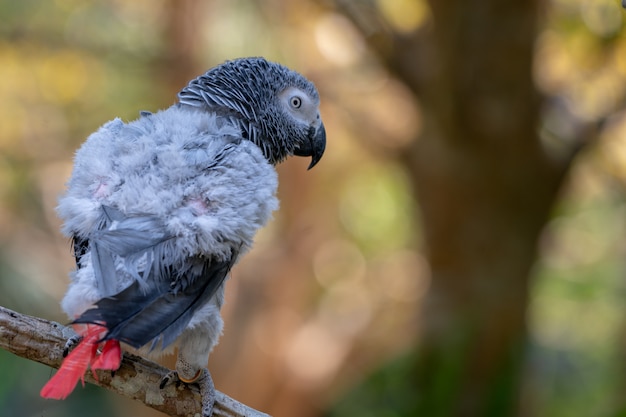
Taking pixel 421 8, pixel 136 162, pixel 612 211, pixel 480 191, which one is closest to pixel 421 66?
pixel 421 8

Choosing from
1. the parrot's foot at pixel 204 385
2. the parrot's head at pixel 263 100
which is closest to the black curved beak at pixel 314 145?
the parrot's head at pixel 263 100

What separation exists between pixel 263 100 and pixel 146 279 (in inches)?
24.0

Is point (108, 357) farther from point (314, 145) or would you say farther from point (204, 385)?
point (314, 145)

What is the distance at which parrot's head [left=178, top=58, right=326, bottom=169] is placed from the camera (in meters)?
1.63

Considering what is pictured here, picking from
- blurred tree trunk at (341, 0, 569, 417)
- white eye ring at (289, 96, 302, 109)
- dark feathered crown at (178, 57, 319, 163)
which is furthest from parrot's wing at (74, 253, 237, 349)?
blurred tree trunk at (341, 0, 569, 417)

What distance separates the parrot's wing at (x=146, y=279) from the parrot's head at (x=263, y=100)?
1.38 ft

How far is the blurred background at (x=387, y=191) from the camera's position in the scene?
3441 mm

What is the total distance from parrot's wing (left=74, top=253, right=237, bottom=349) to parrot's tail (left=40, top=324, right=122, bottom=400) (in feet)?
0.15

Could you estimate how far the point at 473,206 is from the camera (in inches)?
139

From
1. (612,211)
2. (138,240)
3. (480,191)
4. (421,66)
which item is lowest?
(138,240)

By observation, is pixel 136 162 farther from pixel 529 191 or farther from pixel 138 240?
pixel 529 191

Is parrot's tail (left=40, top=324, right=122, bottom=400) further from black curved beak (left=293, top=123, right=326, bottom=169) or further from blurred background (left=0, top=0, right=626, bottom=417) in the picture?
blurred background (left=0, top=0, right=626, bottom=417)

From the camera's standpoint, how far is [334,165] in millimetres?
5410

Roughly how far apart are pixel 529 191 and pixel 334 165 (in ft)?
7.06
